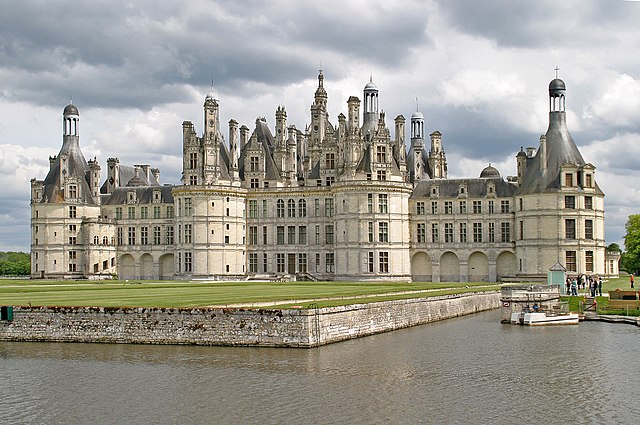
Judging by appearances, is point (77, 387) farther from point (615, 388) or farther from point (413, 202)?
point (413, 202)

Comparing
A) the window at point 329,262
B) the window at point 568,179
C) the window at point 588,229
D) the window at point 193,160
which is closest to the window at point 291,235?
the window at point 329,262

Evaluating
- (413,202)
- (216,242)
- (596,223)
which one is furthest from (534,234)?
(216,242)

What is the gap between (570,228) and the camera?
67125 millimetres

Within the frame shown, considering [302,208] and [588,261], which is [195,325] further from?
[302,208]

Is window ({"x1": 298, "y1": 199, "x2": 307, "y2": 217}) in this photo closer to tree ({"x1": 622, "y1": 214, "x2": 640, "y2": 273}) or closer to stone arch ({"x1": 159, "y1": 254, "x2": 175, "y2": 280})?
stone arch ({"x1": 159, "y1": 254, "x2": 175, "y2": 280})

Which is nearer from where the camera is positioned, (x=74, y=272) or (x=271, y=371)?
(x=271, y=371)

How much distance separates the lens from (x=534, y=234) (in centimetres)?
6781

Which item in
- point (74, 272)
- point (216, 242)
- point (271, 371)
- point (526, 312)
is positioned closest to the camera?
point (271, 371)

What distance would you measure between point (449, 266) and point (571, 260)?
11329 mm

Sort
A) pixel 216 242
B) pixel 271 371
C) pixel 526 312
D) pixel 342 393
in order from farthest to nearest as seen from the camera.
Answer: pixel 216 242
pixel 526 312
pixel 271 371
pixel 342 393

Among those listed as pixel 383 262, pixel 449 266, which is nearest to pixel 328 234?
pixel 383 262

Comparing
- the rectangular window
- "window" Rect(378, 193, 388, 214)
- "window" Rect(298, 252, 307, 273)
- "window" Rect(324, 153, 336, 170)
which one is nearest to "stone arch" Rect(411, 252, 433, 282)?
"window" Rect(378, 193, 388, 214)

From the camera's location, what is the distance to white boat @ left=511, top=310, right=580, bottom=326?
40.5 metres

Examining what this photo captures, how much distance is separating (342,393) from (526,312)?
20.1 meters
